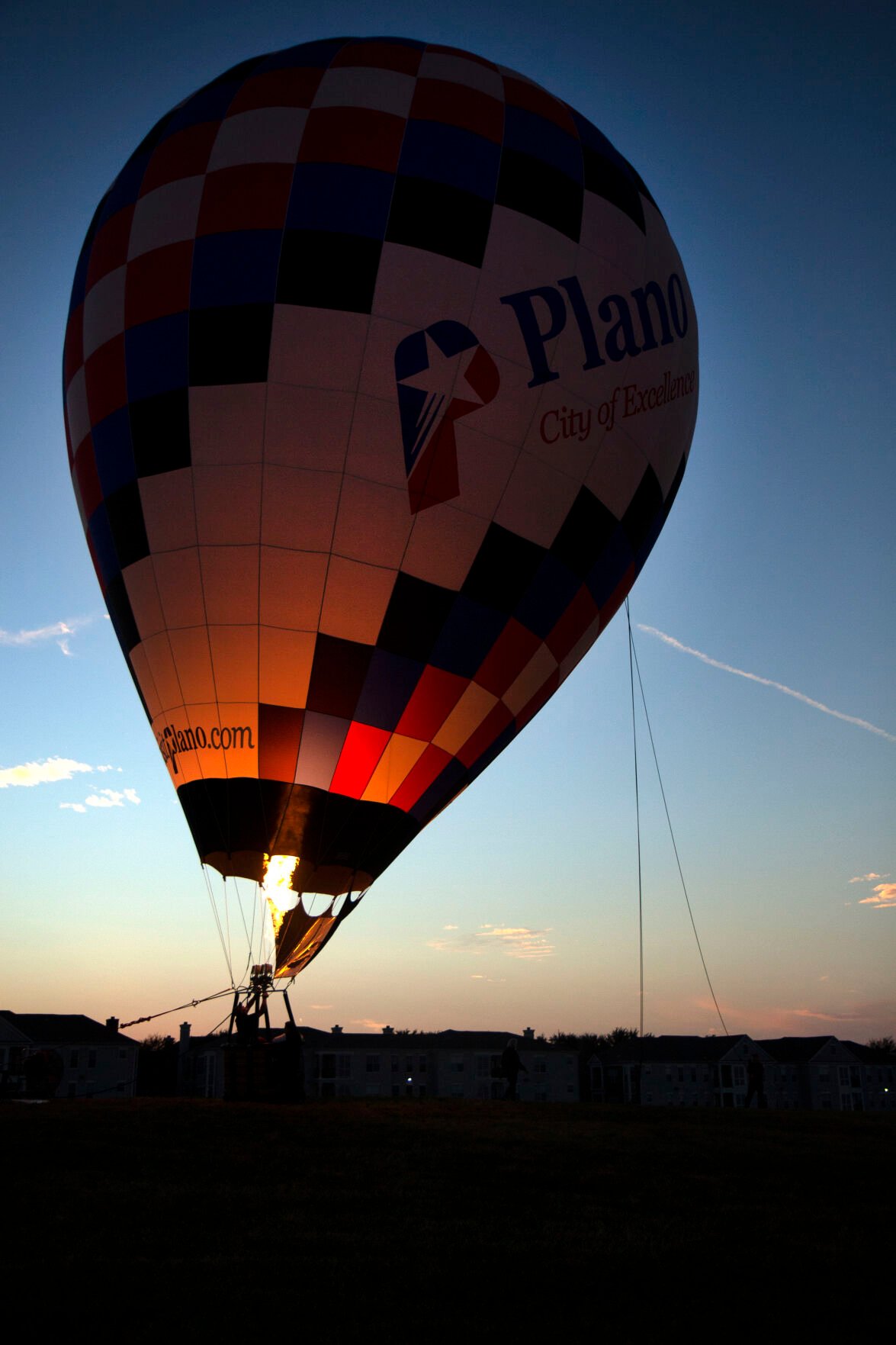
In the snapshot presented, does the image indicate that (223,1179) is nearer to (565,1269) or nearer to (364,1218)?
(364,1218)

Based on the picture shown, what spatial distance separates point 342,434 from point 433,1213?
749 centimetres

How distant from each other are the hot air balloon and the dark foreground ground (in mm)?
3755

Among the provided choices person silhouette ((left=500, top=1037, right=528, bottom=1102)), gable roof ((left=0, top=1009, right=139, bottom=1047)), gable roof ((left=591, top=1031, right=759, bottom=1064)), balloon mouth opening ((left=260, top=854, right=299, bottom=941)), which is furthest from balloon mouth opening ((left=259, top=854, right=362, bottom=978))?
gable roof ((left=591, top=1031, right=759, bottom=1064))

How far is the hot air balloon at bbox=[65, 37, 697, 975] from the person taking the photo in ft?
37.9

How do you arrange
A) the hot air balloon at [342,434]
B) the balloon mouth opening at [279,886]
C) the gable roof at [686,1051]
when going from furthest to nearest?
the gable roof at [686,1051] < the balloon mouth opening at [279,886] < the hot air balloon at [342,434]

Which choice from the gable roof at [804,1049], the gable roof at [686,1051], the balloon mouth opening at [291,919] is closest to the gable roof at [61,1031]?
the gable roof at [686,1051]

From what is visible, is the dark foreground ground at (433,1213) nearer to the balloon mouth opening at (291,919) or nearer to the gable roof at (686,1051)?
the balloon mouth opening at (291,919)

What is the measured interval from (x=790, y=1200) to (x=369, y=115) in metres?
11.3

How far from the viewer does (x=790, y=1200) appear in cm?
731

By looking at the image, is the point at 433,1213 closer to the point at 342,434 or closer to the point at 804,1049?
the point at 342,434

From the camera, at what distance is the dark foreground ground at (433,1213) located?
5.17 meters

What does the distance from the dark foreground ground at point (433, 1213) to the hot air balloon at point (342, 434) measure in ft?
12.3

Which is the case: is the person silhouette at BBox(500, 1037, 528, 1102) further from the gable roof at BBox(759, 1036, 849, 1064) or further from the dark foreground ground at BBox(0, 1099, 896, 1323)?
the gable roof at BBox(759, 1036, 849, 1064)

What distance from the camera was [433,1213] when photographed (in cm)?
661
